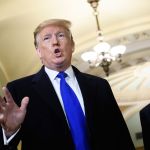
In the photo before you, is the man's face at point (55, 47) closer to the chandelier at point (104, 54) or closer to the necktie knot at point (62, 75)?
the necktie knot at point (62, 75)

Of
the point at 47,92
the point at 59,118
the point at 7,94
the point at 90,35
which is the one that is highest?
the point at 7,94

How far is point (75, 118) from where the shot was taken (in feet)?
5.88

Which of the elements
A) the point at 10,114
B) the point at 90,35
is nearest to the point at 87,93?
the point at 10,114

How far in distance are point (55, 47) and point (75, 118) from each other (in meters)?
0.38

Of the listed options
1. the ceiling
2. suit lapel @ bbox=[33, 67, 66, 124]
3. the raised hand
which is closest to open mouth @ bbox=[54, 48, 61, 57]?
suit lapel @ bbox=[33, 67, 66, 124]

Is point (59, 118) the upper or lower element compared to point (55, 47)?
lower

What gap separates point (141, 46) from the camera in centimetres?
791

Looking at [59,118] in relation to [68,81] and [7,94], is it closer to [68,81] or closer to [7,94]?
[68,81]

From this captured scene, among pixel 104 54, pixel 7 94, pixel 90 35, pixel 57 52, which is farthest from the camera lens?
pixel 90 35

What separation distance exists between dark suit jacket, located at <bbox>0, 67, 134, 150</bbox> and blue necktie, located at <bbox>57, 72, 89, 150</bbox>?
3cm

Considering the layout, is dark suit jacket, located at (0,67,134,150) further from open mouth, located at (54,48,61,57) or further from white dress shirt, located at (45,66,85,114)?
open mouth, located at (54,48,61,57)

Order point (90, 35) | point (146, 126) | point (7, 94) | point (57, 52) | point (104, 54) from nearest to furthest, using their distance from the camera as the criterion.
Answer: point (7, 94) < point (146, 126) < point (57, 52) < point (104, 54) < point (90, 35)

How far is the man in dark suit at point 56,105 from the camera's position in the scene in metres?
1.75

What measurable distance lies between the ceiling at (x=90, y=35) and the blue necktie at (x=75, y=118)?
3.30m
